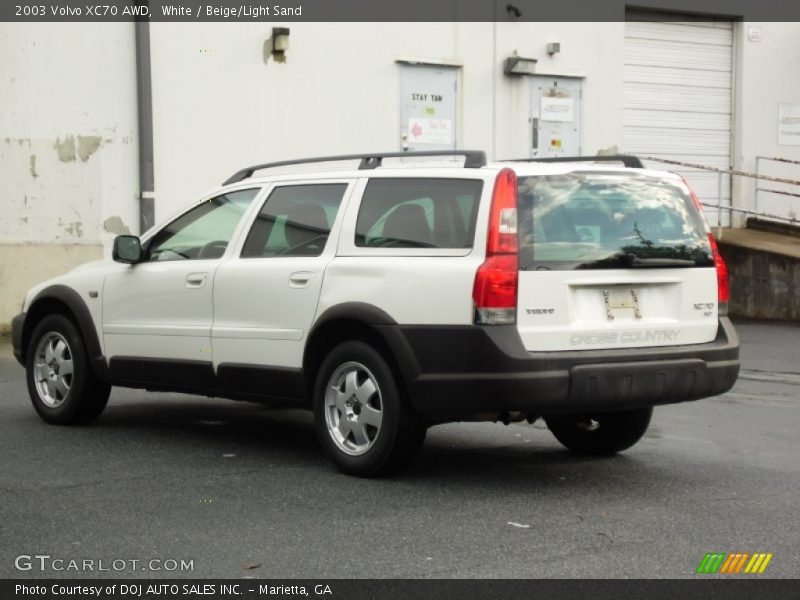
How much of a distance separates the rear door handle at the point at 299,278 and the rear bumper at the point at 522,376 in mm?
812

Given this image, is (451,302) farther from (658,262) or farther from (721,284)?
(721,284)

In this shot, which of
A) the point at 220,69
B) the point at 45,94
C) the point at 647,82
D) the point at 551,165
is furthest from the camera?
the point at 647,82

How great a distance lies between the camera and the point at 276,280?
7410 mm

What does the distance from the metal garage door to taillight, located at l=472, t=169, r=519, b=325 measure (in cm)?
1428

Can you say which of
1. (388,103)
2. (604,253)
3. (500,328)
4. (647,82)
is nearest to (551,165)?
(604,253)

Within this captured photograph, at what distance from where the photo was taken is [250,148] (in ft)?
54.9

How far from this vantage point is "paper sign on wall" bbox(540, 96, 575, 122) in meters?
19.1

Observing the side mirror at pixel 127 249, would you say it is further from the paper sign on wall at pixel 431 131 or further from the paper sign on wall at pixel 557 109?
the paper sign on wall at pixel 557 109

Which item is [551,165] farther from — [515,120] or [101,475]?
[515,120]

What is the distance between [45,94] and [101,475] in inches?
367

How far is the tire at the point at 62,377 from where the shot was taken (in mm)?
8609

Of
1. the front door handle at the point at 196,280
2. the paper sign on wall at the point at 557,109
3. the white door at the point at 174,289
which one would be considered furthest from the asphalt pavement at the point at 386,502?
the paper sign on wall at the point at 557,109

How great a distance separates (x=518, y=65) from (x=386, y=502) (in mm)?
12845

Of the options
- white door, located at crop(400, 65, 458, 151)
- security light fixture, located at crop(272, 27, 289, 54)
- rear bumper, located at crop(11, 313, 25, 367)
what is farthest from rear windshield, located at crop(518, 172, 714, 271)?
white door, located at crop(400, 65, 458, 151)
